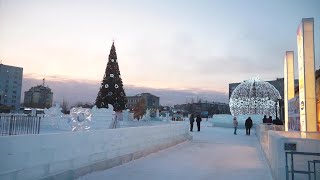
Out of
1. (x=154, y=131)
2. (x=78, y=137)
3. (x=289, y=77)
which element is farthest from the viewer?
(x=289, y=77)

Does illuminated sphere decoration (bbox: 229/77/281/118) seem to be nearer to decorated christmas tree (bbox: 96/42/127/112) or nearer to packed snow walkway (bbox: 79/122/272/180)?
decorated christmas tree (bbox: 96/42/127/112)

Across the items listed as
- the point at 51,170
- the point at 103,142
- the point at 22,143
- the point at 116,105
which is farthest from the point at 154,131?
the point at 116,105

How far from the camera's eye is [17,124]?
742 inches

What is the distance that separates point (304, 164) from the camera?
6.25 metres

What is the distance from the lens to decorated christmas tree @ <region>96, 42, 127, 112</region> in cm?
4025

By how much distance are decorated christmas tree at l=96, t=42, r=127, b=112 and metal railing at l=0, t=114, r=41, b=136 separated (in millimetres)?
18932

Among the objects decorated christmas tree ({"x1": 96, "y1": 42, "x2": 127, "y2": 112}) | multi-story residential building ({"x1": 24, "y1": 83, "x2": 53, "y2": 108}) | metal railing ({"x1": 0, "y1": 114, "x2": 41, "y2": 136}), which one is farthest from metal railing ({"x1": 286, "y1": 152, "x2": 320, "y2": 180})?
multi-story residential building ({"x1": 24, "y1": 83, "x2": 53, "y2": 108})

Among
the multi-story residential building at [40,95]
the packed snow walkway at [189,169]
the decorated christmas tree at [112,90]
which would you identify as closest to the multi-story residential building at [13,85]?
the multi-story residential building at [40,95]

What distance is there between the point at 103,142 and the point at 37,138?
2.82 meters

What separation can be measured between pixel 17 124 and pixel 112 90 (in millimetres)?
22025

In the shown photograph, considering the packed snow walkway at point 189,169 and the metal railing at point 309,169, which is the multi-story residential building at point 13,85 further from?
the metal railing at point 309,169

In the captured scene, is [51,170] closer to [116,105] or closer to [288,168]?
[288,168]

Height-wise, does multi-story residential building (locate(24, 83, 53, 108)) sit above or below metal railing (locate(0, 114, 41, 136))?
above

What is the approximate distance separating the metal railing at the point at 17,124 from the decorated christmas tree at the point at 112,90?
1893cm
